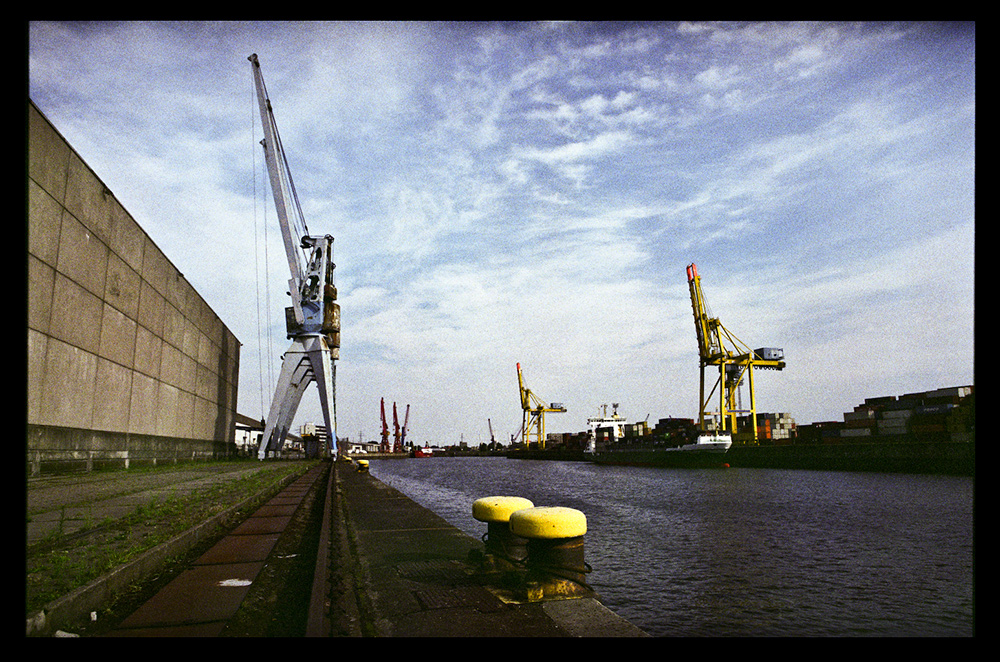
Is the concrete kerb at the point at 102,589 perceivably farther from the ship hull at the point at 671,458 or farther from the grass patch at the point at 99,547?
the ship hull at the point at 671,458

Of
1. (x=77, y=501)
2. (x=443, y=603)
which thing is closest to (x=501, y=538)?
(x=443, y=603)

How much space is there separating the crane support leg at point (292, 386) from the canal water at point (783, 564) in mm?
29487

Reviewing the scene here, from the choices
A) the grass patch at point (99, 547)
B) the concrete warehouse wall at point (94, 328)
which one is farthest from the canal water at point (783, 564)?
the concrete warehouse wall at point (94, 328)

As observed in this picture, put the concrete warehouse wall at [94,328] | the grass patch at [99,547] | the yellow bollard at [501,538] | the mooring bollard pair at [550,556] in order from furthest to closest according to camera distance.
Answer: the concrete warehouse wall at [94,328] → the yellow bollard at [501,538] → the mooring bollard pair at [550,556] → the grass patch at [99,547]

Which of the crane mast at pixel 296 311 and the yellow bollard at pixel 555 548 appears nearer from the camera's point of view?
the yellow bollard at pixel 555 548

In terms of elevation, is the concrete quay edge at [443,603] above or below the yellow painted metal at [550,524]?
below

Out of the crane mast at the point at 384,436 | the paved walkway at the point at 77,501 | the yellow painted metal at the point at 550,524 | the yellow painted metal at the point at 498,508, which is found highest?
the yellow painted metal at the point at 550,524

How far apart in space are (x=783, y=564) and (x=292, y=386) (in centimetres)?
4798

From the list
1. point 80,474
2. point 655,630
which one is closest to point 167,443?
point 80,474

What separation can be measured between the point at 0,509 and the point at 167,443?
2945 centimetres

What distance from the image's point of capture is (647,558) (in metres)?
11.7

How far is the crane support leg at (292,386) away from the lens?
159 ft

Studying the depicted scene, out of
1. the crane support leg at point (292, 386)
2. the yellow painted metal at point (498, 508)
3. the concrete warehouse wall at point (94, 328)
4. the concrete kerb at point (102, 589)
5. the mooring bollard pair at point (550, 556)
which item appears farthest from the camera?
the crane support leg at point (292, 386)
